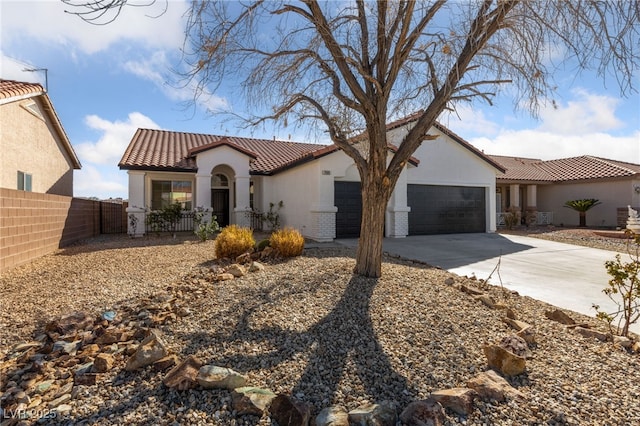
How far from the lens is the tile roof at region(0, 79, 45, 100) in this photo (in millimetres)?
10702

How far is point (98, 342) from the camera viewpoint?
13.3 ft

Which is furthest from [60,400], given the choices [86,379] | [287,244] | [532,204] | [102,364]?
[532,204]

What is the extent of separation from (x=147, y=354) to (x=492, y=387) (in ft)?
11.1

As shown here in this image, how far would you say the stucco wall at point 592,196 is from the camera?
2006cm

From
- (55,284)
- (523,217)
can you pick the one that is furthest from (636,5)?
(523,217)

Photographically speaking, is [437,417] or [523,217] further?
[523,217]

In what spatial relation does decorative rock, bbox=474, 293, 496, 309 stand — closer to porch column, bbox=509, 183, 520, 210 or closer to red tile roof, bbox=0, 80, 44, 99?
red tile roof, bbox=0, 80, 44, 99

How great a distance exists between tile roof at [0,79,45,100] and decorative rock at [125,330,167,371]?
1143 cm

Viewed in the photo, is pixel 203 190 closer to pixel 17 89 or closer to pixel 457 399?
pixel 17 89

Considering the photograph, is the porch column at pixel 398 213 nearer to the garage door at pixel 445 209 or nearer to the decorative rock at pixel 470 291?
the garage door at pixel 445 209

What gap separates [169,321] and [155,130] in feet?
66.9

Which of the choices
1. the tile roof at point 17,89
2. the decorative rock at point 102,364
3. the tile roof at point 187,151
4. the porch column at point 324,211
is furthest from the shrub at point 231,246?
the tile roof at point 17,89

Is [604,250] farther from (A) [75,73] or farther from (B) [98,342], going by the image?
(A) [75,73]

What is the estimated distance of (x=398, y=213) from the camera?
49.6 feet
